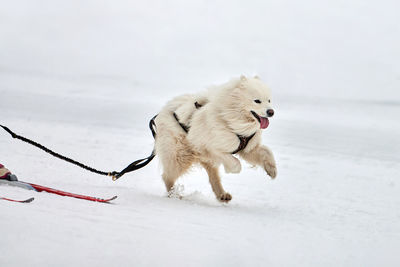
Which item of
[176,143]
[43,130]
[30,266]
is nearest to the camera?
[30,266]

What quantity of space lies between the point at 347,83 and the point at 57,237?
16602 mm

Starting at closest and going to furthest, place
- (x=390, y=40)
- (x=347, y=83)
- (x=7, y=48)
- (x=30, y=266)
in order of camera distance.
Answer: (x=30, y=266)
(x=347, y=83)
(x=390, y=40)
(x=7, y=48)

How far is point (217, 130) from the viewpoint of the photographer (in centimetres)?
504

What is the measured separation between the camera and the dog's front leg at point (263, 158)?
498cm

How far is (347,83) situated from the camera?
18078 mm

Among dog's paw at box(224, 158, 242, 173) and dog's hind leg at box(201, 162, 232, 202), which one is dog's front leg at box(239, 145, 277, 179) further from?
dog's hind leg at box(201, 162, 232, 202)

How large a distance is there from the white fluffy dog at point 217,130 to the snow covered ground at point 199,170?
43cm

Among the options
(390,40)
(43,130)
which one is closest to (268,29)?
(390,40)

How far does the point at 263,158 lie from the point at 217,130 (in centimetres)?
56

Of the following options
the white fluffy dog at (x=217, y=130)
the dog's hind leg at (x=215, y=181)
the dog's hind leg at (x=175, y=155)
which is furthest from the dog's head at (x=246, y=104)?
the dog's hind leg at (x=215, y=181)

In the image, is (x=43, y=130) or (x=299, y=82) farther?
(x=299, y=82)

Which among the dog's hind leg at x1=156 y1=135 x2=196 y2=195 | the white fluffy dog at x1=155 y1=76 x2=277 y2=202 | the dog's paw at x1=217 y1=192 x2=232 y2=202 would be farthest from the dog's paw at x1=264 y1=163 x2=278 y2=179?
the dog's hind leg at x1=156 y1=135 x2=196 y2=195

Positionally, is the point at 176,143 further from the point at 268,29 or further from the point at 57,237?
the point at 268,29

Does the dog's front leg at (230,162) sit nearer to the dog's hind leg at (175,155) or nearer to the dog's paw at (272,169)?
the dog's paw at (272,169)
